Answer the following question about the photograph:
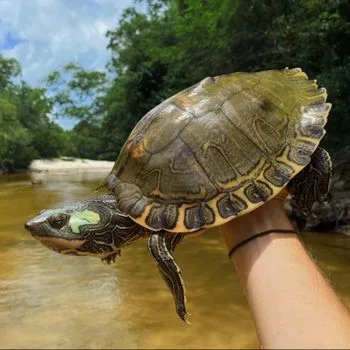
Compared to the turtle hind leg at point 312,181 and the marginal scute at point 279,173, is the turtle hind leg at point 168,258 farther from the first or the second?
the turtle hind leg at point 312,181

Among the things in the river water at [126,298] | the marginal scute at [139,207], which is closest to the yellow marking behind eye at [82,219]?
the marginal scute at [139,207]

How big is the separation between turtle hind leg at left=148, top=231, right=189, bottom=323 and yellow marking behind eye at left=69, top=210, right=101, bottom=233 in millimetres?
183

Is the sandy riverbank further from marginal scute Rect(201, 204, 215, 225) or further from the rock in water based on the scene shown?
marginal scute Rect(201, 204, 215, 225)

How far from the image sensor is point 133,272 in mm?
5301

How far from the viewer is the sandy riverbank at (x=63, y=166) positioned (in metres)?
22.4

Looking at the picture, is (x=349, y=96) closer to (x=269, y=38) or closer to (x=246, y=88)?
(x=269, y=38)

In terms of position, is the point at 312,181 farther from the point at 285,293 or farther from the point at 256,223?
the point at 285,293

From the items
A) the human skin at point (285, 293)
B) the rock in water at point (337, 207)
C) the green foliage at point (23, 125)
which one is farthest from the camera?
the green foliage at point (23, 125)

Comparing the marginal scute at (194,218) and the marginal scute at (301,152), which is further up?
the marginal scute at (301,152)

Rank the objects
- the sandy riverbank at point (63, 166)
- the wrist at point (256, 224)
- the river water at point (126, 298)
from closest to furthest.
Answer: the wrist at point (256, 224), the river water at point (126, 298), the sandy riverbank at point (63, 166)

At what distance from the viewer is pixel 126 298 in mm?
4512

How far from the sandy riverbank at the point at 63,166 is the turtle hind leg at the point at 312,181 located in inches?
828

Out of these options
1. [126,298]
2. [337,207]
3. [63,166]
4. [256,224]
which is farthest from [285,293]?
[63,166]

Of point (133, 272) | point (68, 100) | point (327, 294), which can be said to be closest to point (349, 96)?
point (133, 272)
